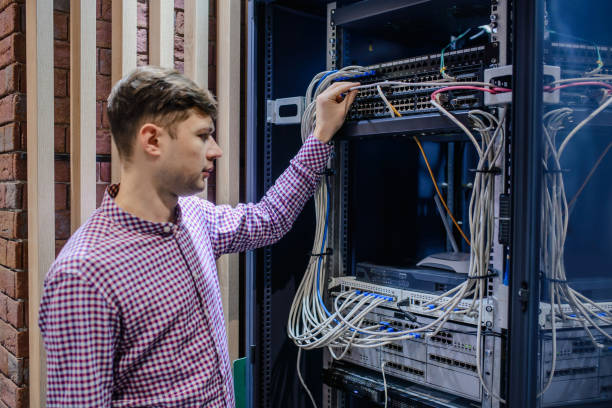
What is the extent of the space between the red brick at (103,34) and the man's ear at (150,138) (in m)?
0.88

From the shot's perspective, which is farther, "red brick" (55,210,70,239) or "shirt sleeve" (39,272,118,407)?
"red brick" (55,210,70,239)

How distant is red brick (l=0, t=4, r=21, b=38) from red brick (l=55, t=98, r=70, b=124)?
277mm

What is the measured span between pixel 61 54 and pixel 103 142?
0.32 meters

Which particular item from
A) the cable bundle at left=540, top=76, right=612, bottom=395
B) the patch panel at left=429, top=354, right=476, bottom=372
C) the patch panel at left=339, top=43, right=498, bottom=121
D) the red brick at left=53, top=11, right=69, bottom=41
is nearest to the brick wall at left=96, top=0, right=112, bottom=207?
the red brick at left=53, top=11, right=69, bottom=41

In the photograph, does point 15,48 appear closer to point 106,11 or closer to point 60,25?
point 60,25

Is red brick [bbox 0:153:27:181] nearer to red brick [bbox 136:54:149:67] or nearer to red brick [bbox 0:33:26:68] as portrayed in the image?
red brick [bbox 0:33:26:68]

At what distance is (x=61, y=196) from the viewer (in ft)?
6.15

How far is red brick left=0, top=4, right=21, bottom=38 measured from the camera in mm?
1836

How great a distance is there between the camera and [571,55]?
120 cm

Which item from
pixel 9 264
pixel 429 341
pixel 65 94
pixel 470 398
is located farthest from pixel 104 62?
pixel 470 398

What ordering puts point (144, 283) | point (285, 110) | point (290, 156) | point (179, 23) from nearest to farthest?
Result: point (144, 283) < point (285, 110) < point (290, 156) < point (179, 23)

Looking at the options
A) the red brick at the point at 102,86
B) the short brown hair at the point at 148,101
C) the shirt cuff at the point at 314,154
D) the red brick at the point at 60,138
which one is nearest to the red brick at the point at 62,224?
the red brick at the point at 60,138

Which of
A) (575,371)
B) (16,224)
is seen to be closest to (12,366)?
(16,224)

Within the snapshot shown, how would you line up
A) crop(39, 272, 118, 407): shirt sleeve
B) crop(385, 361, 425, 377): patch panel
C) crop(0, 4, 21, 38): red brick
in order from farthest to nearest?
crop(0, 4, 21, 38): red brick → crop(385, 361, 425, 377): patch panel → crop(39, 272, 118, 407): shirt sleeve
